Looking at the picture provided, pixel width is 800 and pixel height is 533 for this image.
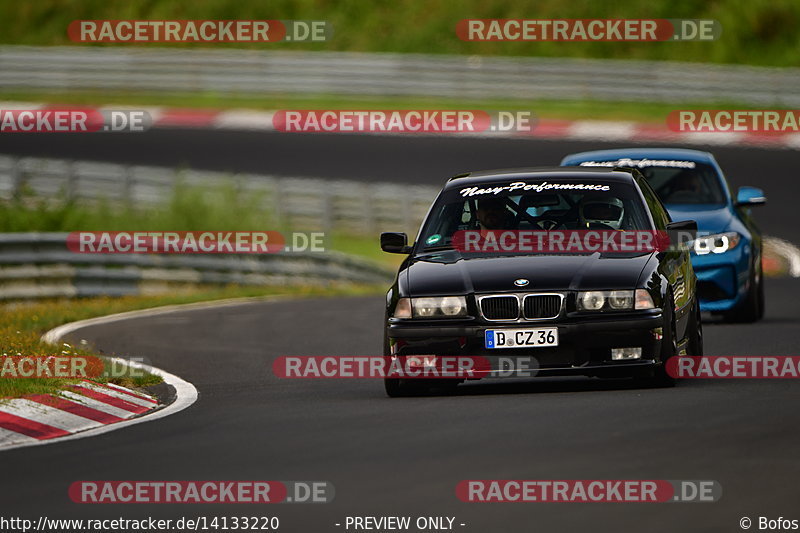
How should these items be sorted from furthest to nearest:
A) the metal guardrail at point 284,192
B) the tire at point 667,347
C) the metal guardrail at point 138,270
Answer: the metal guardrail at point 284,192 < the metal guardrail at point 138,270 < the tire at point 667,347

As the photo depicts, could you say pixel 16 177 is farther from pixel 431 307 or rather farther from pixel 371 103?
pixel 431 307

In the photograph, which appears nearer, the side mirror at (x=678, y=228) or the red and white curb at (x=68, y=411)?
the red and white curb at (x=68, y=411)

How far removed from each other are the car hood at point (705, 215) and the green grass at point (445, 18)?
90.3 feet

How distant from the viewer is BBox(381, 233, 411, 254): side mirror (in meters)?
11.9

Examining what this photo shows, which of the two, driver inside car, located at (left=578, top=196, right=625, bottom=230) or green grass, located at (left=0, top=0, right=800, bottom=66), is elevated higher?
green grass, located at (left=0, top=0, right=800, bottom=66)

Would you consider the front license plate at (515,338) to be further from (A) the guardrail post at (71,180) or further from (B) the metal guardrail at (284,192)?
(A) the guardrail post at (71,180)

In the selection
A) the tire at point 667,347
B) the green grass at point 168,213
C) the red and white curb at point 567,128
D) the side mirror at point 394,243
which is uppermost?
the red and white curb at point 567,128

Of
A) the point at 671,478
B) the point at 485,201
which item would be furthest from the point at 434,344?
the point at 671,478

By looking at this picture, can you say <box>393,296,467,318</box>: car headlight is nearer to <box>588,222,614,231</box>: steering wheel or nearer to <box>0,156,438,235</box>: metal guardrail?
<box>588,222,614,231</box>: steering wheel

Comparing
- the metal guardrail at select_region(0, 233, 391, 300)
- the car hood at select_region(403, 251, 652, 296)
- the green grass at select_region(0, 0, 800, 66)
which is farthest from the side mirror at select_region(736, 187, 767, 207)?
the green grass at select_region(0, 0, 800, 66)

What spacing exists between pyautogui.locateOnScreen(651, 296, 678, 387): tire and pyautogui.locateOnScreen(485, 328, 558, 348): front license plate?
767 millimetres

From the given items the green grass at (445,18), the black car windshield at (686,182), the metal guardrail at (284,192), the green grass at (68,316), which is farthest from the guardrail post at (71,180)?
the black car windshield at (686,182)

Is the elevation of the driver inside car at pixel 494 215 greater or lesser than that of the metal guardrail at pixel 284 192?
lesser

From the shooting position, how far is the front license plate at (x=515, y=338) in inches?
422
